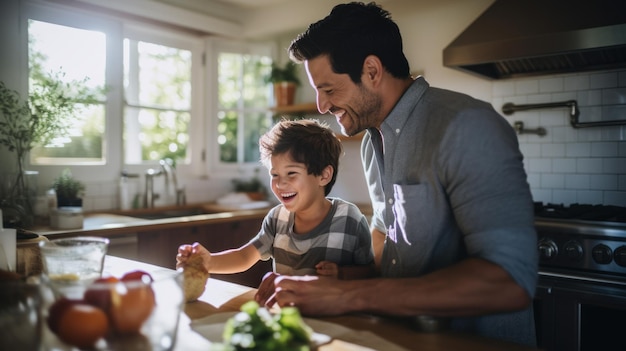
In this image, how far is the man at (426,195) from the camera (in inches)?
41.9

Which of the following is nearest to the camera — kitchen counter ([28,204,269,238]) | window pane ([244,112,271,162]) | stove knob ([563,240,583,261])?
stove knob ([563,240,583,261])

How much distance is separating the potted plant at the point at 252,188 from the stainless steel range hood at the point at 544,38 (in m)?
2.09

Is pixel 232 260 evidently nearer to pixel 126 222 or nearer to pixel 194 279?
pixel 194 279

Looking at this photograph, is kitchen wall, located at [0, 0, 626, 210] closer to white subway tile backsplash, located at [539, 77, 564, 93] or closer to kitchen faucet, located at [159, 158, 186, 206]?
white subway tile backsplash, located at [539, 77, 564, 93]

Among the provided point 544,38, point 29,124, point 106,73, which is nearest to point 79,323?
point 544,38

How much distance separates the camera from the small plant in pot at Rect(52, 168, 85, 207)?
3.15 metres

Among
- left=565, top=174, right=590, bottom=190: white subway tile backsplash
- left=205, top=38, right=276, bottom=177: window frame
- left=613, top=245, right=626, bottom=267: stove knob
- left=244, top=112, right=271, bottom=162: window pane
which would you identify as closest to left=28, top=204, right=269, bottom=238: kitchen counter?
left=205, top=38, right=276, bottom=177: window frame

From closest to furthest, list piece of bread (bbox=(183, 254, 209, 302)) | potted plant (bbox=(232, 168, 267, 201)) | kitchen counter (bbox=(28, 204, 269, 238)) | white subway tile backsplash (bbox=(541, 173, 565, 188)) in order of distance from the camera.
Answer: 1. piece of bread (bbox=(183, 254, 209, 302))
2. kitchen counter (bbox=(28, 204, 269, 238))
3. white subway tile backsplash (bbox=(541, 173, 565, 188))
4. potted plant (bbox=(232, 168, 267, 201))

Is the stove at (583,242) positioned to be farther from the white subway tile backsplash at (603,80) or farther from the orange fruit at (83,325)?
the orange fruit at (83,325)

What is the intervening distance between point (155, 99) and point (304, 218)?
11.0ft

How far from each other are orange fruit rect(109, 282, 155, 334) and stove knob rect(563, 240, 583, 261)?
7.38ft

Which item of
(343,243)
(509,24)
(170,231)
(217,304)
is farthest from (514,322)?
(170,231)

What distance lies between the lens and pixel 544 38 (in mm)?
2639

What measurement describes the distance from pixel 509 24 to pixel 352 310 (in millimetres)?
2288
